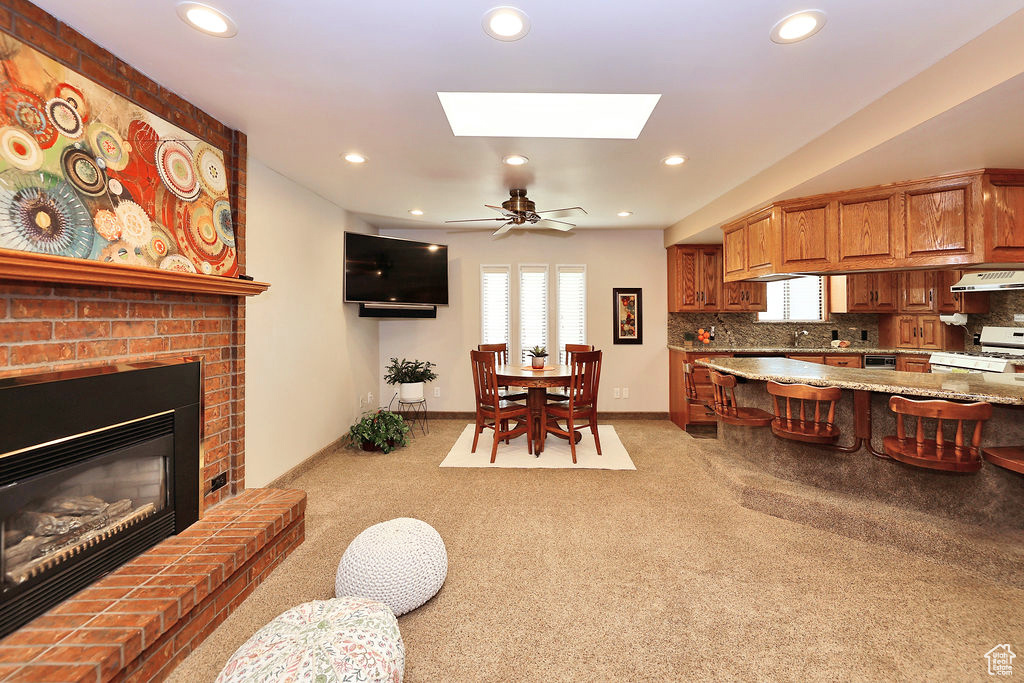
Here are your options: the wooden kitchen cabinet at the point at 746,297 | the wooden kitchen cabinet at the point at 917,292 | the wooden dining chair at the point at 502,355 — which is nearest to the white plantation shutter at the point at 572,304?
the wooden dining chair at the point at 502,355

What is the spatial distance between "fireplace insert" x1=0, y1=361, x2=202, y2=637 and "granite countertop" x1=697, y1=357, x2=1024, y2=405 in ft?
11.3

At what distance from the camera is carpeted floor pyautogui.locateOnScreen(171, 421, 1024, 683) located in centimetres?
158

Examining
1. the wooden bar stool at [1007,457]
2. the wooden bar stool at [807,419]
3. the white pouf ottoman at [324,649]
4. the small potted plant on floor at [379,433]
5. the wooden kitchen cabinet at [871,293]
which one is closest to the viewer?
the white pouf ottoman at [324,649]

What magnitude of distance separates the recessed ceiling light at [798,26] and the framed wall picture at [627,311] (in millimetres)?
3863

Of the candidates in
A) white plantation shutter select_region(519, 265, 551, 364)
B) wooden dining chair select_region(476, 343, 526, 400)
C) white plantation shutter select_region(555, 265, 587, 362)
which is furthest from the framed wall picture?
wooden dining chair select_region(476, 343, 526, 400)

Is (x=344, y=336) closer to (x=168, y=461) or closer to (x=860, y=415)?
(x=168, y=461)

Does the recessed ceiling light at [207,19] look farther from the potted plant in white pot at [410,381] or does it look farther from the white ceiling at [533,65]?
the potted plant in white pot at [410,381]

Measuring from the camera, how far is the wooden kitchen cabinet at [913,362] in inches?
178

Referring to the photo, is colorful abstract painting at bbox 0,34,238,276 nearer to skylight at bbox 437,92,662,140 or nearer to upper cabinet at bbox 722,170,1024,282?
skylight at bbox 437,92,662,140

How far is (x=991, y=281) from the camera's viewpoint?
13.0ft

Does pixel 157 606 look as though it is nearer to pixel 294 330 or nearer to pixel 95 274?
pixel 95 274

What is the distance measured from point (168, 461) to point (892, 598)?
3512mm

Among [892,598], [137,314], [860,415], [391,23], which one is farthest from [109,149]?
[860,415]

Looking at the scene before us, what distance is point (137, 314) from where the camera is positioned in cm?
199
